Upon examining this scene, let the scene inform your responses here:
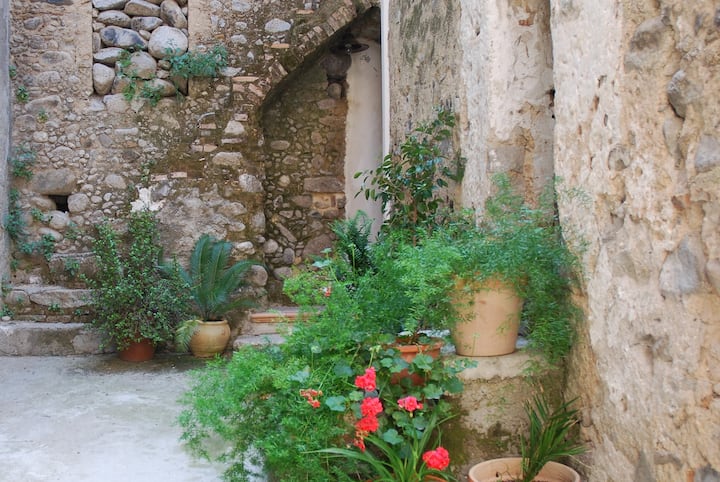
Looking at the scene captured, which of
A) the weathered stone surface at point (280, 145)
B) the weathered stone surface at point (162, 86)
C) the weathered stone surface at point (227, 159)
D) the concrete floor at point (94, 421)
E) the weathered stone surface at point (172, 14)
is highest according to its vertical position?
the weathered stone surface at point (172, 14)

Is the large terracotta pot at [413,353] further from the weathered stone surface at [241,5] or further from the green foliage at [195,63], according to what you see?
the weathered stone surface at [241,5]

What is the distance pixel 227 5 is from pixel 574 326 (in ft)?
17.7

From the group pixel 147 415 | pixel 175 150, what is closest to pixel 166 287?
pixel 175 150

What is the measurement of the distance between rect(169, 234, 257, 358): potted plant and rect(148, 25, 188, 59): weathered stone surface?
179 cm

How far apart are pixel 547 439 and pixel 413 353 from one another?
58 centimetres

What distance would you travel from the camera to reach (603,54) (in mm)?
2445

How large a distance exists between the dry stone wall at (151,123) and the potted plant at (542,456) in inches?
176

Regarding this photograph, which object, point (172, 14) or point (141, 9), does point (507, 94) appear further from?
point (141, 9)

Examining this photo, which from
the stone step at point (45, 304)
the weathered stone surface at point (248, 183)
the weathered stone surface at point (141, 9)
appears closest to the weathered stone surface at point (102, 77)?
the weathered stone surface at point (141, 9)

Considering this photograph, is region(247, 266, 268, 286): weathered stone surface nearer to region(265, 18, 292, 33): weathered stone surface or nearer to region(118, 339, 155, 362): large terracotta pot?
region(118, 339, 155, 362): large terracotta pot

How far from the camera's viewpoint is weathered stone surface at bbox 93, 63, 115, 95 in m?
6.75

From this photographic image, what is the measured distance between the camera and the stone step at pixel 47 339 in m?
6.21

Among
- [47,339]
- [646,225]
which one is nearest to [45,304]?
[47,339]

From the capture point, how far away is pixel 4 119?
6496mm
